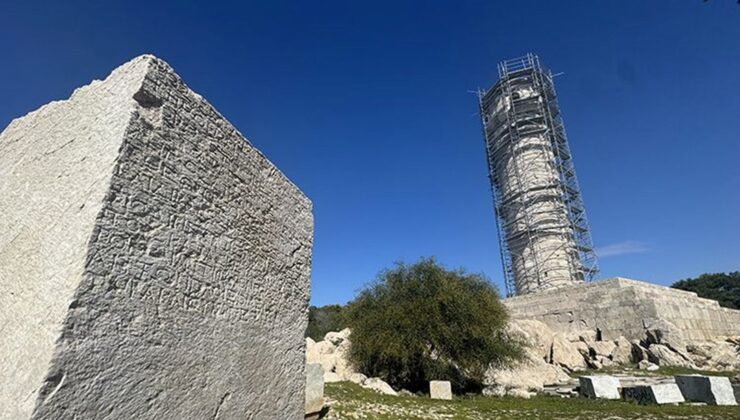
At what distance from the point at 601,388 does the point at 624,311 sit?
34.1 feet

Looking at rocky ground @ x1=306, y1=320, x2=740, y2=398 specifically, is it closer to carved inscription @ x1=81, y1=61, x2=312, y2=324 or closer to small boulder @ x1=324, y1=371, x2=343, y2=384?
small boulder @ x1=324, y1=371, x2=343, y2=384

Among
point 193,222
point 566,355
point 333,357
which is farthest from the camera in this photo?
point 566,355

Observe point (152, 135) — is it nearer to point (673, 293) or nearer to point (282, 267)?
point (282, 267)

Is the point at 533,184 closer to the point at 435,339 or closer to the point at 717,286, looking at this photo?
the point at 435,339

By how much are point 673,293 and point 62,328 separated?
2554 centimetres

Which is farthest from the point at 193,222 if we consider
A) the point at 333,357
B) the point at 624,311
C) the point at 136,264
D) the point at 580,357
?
the point at 624,311

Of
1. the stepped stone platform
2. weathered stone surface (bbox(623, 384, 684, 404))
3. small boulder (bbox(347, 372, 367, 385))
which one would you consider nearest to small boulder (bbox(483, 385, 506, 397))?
weathered stone surface (bbox(623, 384, 684, 404))

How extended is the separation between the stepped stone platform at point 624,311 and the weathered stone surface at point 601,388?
9.64 meters

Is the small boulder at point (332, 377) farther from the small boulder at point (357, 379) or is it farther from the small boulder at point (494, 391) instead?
the small boulder at point (494, 391)

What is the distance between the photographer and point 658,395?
30.7 feet

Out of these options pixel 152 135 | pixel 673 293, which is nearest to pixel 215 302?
pixel 152 135

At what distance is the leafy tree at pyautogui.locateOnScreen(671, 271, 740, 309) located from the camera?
43925 mm

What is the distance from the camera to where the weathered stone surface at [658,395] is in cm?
933

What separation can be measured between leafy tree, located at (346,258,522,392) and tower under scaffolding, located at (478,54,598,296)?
1281cm
